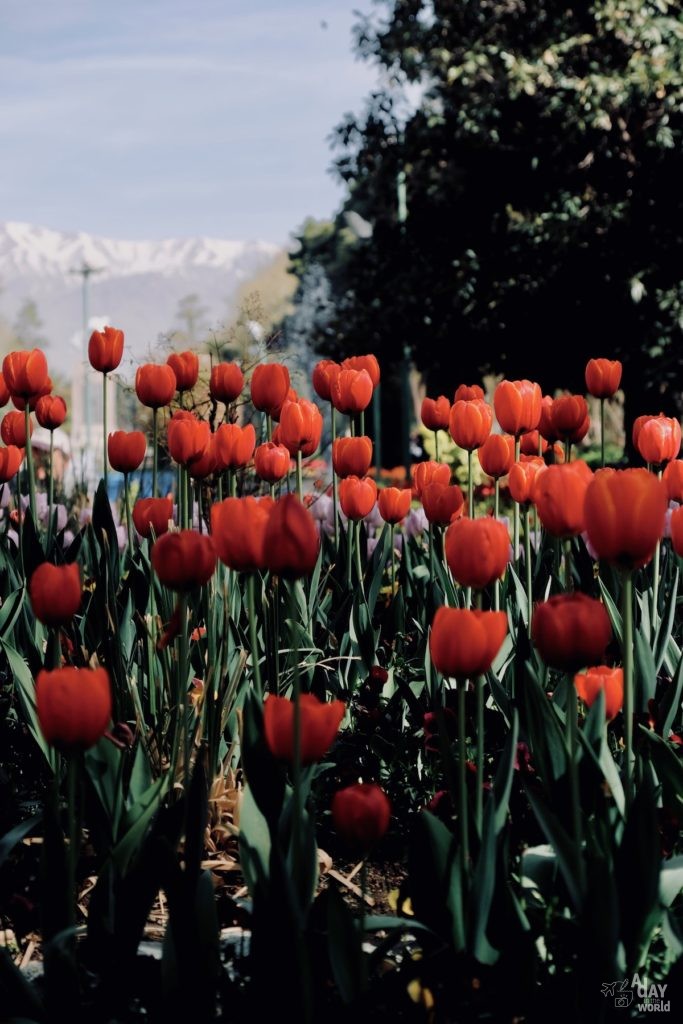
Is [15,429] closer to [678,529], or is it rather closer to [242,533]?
[242,533]

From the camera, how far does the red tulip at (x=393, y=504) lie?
3.20m

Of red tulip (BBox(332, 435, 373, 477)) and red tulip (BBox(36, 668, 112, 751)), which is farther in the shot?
red tulip (BBox(332, 435, 373, 477))

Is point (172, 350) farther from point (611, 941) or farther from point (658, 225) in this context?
point (658, 225)

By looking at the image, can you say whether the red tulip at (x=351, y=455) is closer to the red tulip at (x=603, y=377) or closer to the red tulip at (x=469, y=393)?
the red tulip at (x=469, y=393)

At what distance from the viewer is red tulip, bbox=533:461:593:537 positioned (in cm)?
174

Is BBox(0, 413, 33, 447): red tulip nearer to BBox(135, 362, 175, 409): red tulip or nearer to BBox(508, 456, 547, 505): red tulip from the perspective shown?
BBox(135, 362, 175, 409): red tulip

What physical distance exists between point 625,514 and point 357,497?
4.80 ft

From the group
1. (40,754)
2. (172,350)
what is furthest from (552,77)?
(40,754)

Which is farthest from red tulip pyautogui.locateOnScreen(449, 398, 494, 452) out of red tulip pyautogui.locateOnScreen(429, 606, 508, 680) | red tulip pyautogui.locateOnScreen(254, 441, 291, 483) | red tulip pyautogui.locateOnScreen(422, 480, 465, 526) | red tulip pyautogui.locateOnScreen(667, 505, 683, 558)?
red tulip pyautogui.locateOnScreen(429, 606, 508, 680)

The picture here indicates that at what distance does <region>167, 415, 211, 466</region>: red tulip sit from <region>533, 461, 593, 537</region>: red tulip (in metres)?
1.03

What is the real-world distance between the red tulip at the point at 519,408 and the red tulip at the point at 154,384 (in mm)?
882

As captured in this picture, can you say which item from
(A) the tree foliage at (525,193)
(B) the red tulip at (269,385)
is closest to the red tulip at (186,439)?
(B) the red tulip at (269,385)

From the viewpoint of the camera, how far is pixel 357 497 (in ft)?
9.76

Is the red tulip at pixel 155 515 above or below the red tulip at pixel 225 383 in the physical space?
below
